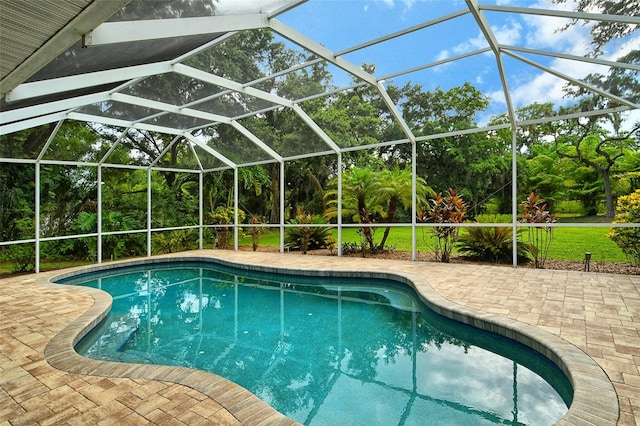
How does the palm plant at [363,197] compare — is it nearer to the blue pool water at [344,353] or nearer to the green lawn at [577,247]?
the green lawn at [577,247]

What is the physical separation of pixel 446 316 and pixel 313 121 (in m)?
6.17

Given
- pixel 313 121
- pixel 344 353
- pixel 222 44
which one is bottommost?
pixel 344 353

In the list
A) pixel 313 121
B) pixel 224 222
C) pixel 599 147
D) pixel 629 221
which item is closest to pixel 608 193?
pixel 599 147

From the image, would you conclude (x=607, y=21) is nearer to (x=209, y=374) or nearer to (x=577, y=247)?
(x=209, y=374)

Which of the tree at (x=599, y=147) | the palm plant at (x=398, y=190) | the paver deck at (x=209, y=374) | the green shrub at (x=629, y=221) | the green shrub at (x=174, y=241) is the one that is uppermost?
the tree at (x=599, y=147)

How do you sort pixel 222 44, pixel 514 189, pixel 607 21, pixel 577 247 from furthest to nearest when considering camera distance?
1. pixel 577 247
2. pixel 514 189
3. pixel 222 44
4. pixel 607 21

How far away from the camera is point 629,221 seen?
7.27 m

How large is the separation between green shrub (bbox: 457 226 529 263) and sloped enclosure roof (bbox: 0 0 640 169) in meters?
2.63

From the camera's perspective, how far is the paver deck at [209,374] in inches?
96.0

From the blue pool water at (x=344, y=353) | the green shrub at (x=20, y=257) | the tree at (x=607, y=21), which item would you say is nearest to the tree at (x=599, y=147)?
the tree at (x=607, y=21)

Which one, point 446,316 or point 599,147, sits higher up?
point 599,147

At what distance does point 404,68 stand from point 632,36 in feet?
10.8

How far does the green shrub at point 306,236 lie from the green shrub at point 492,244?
170 inches

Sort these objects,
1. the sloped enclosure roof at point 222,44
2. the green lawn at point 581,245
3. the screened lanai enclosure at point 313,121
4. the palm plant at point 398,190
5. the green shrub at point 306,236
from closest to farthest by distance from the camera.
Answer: the sloped enclosure roof at point 222,44, the screened lanai enclosure at point 313,121, the green lawn at point 581,245, the palm plant at point 398,190, the green shrub at point 306,236
